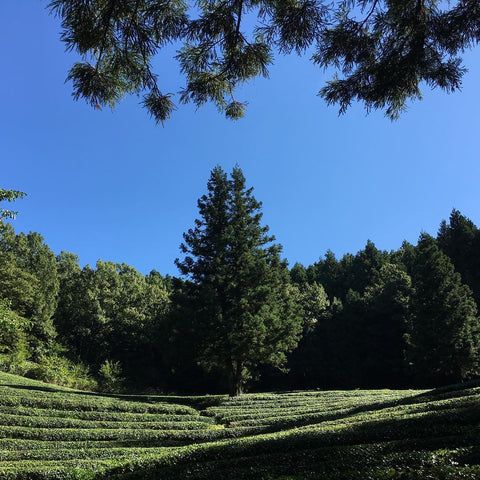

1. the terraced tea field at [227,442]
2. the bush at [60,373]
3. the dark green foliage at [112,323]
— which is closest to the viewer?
the terraced tea field at [227,442]

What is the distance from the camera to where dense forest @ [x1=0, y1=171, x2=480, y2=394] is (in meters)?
28.0

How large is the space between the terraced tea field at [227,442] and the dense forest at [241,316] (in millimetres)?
9028

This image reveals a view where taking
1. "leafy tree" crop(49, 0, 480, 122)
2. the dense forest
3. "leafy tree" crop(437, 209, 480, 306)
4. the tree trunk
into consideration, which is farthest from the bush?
"leafy tree" crop(437, 209, 480, 306)

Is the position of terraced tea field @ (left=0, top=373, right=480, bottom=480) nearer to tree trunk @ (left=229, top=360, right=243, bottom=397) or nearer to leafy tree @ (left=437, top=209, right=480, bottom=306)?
tree trunk @ (left=229, top=360, right=243, bottom=397)

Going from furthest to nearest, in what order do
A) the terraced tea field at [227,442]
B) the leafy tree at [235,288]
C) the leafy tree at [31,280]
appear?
the leafy tree at [31,280], the leafy tree at [235,288], the terraced tea field at [227,442]

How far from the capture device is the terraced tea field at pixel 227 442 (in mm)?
5152

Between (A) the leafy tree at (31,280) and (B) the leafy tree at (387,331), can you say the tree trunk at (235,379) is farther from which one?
(A) the leafy tree at (31,280)

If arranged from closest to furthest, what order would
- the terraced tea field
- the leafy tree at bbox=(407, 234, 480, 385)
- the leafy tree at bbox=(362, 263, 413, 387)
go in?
the terraced tea field < the leafy tree at bbox=(407, 234, 480, 385) < the leafy tree at bbox=(362, 263, 413, 387)

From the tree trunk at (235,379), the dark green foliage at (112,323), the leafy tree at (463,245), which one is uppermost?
the leafy tree at (463,245)

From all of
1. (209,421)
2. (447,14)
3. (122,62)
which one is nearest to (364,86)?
(447,14)

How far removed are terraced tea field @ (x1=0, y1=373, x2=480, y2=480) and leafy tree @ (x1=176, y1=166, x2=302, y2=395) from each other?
6443mm

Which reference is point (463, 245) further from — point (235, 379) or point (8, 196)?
point (8, 196)

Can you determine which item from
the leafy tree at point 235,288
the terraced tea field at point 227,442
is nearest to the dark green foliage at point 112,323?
the leafy tree at point 235,288

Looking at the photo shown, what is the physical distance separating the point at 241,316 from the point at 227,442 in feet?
52.4
